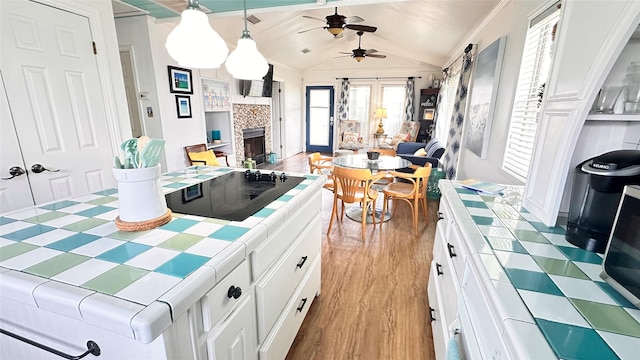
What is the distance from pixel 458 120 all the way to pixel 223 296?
12.9 feet

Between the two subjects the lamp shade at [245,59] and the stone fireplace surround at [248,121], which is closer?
the lamp shade at [245,59]

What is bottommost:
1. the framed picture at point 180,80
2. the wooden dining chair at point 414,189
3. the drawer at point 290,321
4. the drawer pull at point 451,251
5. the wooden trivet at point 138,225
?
the drawer at point 290,321

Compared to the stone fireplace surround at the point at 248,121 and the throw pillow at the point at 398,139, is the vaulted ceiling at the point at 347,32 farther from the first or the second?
the throw pillow at the point at 398,139

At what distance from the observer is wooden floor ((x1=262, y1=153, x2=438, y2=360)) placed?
162 centimetres

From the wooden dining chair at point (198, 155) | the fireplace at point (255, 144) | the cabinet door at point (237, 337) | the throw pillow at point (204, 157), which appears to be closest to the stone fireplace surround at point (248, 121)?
the fireplace at point (255, 144)

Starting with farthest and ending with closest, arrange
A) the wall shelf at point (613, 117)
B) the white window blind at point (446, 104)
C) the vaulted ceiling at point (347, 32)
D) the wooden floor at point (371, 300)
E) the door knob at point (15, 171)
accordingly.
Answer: the white window blind at point (446, 104), the vaulted ceiling at point (347, 32), the door knob at point (15, 171), the wooden floor at point (371, 300), the wall shelf at point (613, 117)

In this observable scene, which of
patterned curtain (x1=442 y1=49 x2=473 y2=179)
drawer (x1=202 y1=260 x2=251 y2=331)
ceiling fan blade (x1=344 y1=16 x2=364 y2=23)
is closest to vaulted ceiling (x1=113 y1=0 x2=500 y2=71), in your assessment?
ceiling fan blade (x1=344 y1=16 x2=364 y2=23)

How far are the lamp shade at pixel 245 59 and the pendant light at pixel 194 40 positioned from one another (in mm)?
211

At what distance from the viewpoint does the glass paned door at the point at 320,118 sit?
25.9 ft

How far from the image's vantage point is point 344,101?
7.58 metres

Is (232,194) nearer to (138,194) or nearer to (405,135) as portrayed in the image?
(138,194)

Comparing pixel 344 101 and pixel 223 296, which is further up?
pixel 344 101

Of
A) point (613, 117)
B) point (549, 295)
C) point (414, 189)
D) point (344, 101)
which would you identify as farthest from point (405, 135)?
point (549, 295)

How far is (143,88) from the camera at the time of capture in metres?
3.39
